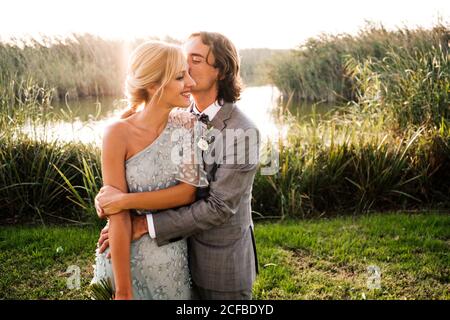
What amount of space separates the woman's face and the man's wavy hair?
12.1 inches

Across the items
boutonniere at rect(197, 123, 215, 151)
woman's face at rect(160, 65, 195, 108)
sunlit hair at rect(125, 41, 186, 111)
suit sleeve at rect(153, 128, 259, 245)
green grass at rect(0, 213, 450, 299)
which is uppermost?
sunlit hair at rect(125, 41, 186, 111)

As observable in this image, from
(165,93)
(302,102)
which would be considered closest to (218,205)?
(165,93)

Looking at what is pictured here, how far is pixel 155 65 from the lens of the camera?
2.14m

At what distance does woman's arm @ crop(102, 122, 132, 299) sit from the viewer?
205cm

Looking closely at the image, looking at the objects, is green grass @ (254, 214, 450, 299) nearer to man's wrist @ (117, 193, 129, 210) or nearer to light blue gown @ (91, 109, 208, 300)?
light blue gown @ (91, 109, 208, 300)

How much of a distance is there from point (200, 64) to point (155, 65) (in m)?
0.40

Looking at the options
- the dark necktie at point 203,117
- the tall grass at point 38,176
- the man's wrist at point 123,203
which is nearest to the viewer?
the man's wrist at point 123,203

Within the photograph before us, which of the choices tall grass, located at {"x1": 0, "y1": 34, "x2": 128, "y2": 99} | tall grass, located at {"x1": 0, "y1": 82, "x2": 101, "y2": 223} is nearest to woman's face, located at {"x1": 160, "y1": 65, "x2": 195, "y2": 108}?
tall grass, located at {"x1": 0, "y1": 82, "x2": 101, "y2": 223}

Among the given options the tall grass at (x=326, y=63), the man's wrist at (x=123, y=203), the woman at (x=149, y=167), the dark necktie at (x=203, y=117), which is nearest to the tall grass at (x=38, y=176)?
the dark necktie at (x=203, y=117)

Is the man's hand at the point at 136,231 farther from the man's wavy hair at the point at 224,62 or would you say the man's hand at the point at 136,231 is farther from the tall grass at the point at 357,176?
the tall grass at the point at 357,176

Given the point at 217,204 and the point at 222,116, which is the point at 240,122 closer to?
the point at 222,116

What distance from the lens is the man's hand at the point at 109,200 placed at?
2051 millimetres
